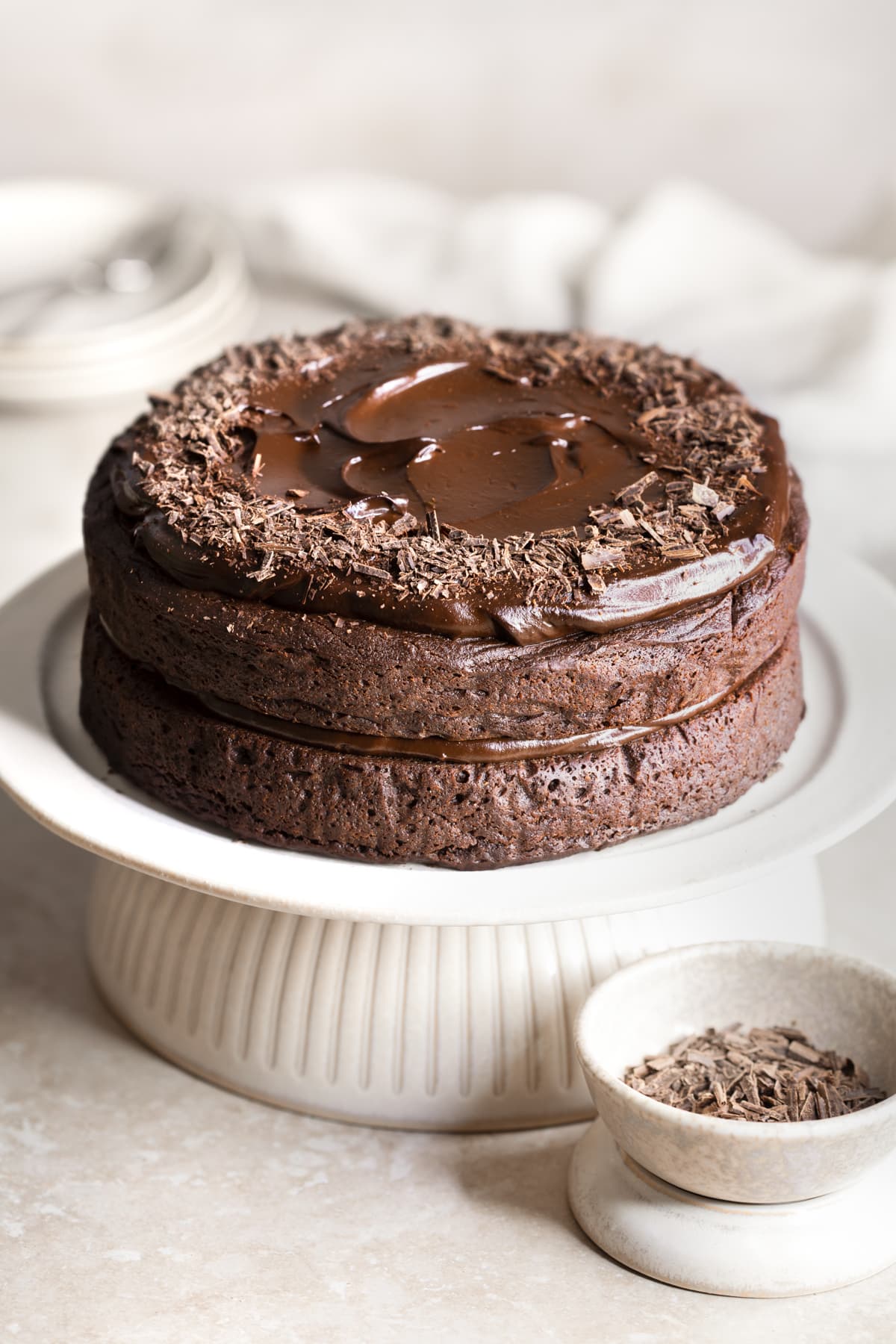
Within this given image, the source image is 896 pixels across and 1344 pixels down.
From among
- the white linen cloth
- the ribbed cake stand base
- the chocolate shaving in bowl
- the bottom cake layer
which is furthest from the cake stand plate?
the white linen cloth

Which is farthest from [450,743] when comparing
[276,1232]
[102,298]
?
[102,298]

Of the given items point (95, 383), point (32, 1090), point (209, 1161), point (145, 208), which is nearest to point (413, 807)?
point (209, 1161)

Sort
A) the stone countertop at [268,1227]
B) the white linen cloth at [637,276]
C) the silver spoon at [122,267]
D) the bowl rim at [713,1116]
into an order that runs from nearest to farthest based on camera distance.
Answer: the bowl rim at [713,1116], the stone countertop at [268,1227], the white linen cloth at [637,276], the silver spoon at [122,267]

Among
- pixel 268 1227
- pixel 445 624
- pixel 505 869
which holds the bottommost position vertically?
pixel 268 1227

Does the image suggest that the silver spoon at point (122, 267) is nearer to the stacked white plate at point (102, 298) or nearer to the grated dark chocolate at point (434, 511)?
the stacked white plate at point (102, 298)

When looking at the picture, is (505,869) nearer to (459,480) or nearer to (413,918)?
(413,918)

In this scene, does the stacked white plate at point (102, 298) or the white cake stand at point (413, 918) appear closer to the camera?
the white cake stand at point (413, 918)

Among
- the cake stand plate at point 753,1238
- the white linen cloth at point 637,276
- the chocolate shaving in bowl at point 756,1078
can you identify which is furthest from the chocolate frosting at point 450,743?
the white linen cloth at point 637,276

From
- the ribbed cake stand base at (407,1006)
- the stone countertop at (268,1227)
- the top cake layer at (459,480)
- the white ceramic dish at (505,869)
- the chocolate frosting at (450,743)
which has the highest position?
the top cake layer at (459,480)
